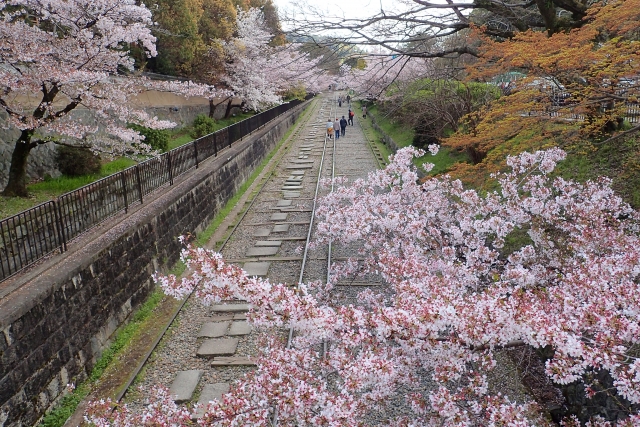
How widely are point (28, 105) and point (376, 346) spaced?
13.1 m

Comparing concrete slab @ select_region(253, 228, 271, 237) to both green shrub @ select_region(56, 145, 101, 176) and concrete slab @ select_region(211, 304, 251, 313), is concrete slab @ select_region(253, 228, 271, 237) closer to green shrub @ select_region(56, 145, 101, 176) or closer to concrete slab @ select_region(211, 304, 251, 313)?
Answer: concrete slab @ select_region(211, 304, 251, 313)

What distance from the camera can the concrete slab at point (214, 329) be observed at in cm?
738

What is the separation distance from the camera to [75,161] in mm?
13414

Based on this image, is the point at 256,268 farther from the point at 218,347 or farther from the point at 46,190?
the point at 46,190

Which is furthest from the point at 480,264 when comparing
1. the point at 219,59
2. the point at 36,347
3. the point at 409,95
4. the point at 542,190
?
the point at 219,59

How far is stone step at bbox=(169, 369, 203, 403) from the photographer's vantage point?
5.90m

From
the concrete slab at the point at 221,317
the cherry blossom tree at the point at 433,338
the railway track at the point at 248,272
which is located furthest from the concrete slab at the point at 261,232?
the cherry blossom tree at the point at 433,338

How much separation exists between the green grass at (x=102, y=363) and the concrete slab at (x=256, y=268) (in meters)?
1.79

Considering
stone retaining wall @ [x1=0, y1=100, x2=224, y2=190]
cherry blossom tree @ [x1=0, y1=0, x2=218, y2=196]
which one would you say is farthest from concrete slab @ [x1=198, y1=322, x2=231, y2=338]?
stone retaining wall @ [x1=0, y1=100, x2=224, y2=190]

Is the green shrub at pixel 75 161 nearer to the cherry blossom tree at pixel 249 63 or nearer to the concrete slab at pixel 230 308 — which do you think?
the concrete slab at pixel 230 308

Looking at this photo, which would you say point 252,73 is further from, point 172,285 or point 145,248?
point 172,285

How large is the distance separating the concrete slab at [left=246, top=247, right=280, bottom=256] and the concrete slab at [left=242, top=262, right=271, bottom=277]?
52 centimetres

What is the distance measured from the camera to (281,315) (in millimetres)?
4023

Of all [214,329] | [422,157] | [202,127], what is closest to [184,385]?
[214,329]
